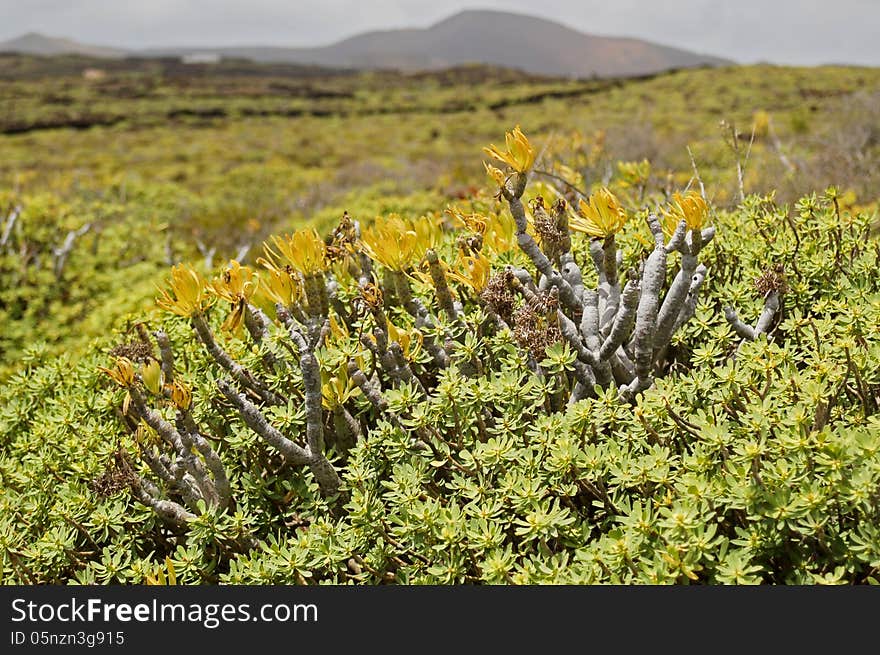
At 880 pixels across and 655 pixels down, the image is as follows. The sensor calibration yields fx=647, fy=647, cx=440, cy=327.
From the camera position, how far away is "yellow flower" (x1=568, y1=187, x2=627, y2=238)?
1711 millimetres

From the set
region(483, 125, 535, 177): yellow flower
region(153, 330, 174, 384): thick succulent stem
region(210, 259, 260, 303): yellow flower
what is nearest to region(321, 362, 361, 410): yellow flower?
region(210, 259, 260, 303): yellow flower

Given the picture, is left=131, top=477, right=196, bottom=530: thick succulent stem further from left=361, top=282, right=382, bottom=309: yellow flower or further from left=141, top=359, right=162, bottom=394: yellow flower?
left=361, top=282, right=382, bottom=309: yellow flower

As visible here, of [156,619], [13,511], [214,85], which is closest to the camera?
[156,619]

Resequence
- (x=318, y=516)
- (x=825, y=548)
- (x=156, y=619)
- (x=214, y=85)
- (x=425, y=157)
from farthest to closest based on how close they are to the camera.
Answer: (x=214, y=85) < (x=425, y=157) < (x=318, y=516) < (x=156, y=619) < (x=825, y=548)

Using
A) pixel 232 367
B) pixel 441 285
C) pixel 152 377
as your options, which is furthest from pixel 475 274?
pixel 152 377

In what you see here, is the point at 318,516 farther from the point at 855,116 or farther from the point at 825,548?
the point at 855,116

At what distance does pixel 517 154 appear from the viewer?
173 cm

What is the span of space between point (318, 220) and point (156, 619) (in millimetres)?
6808

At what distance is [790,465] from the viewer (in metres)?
1.33

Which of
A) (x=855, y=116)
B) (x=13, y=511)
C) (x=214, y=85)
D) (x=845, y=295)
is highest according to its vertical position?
(x=214, y=85)

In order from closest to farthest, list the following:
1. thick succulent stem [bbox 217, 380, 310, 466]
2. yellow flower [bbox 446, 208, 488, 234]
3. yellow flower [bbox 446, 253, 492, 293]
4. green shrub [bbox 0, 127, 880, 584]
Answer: green shrub [bbox 0, 127, 880, 584]
thick succulent stem [bbox 217, 380, 310, 466]
yellow flower [bbox 446, 253, 492, 293]
yellow flower [bbox 446, 208, 488, 234]

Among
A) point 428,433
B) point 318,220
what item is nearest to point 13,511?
point 428,433

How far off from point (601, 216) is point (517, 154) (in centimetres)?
28

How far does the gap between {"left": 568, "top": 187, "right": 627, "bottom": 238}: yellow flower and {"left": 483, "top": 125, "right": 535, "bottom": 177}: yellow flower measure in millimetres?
182
